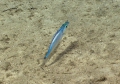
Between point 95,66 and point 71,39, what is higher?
point 71,39

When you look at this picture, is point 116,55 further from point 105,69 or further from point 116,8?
point 116,8

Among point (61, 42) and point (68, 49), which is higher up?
point (61, 42)

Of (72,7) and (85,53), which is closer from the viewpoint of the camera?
(85,53)

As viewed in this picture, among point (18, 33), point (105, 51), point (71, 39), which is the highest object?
point (18, 33)

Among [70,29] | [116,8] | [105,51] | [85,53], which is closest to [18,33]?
[70,29]

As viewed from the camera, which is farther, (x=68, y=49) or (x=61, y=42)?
(x=61, y=42)

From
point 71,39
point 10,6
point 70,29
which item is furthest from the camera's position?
point 10,6

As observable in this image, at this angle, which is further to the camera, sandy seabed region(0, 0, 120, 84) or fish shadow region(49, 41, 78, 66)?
fish shadow region(49, 41, 78, 66)

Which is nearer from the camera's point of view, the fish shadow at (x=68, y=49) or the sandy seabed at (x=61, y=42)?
the sandy seabed at (x=61, y=42)
